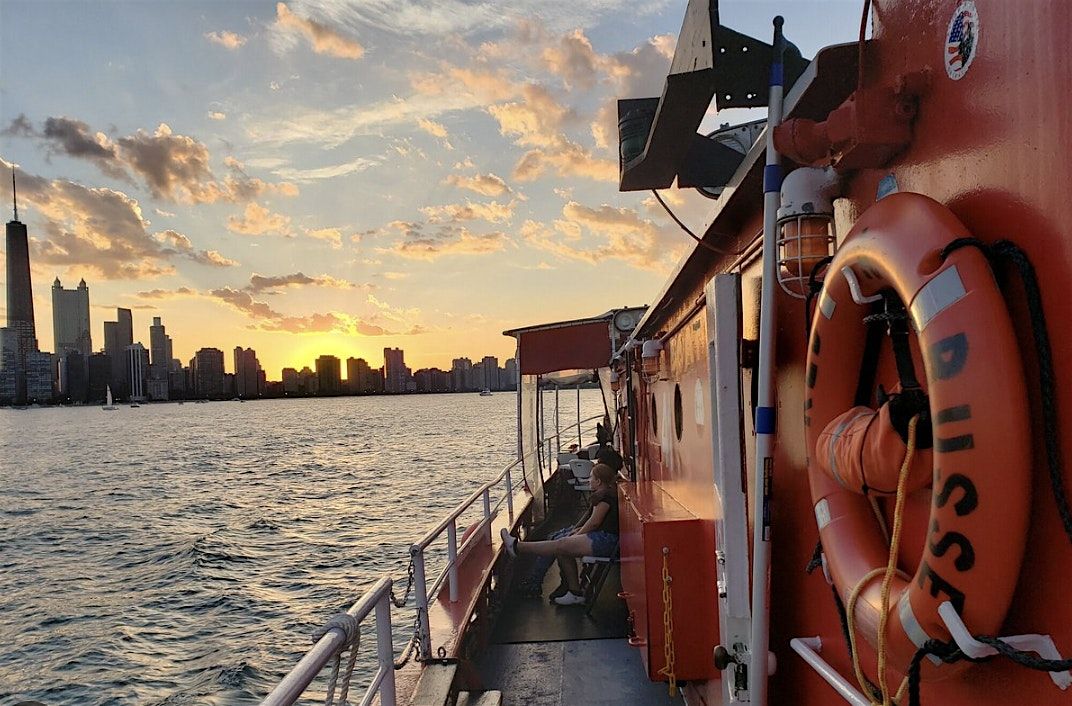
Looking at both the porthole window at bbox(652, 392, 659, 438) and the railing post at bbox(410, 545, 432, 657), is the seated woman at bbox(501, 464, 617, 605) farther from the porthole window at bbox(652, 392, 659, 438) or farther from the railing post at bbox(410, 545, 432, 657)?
the railing post at bbox(410, 545, 432, 657)

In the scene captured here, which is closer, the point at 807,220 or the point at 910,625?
the point at 910,625

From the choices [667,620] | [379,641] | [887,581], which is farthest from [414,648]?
[887,581]

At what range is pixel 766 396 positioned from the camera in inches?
94.6

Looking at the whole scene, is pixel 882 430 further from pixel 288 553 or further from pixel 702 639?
pixel 288 553

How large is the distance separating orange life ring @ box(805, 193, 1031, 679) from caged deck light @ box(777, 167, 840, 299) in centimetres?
48

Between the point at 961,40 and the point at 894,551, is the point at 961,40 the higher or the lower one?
the higher one

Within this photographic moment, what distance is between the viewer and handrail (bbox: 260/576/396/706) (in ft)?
6.55

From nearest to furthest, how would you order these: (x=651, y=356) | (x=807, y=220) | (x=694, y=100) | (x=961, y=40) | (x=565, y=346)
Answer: (x=961, y=40) < (x=807, y=220) < (x=694, y=100) < (x=651, y=356) < (x=565, y=346)

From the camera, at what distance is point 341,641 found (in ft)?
8.09

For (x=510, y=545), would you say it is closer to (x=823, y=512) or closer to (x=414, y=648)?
(x=414, y=648)

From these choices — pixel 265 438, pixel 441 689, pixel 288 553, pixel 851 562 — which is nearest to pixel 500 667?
pixel 441 689

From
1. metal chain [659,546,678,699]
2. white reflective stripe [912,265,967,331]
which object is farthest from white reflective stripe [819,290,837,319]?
metal chain [659,546,678,699]

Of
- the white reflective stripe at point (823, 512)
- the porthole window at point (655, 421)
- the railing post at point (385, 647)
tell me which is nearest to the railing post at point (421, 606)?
the railing post at point (385, 647)

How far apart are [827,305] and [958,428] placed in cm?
68
